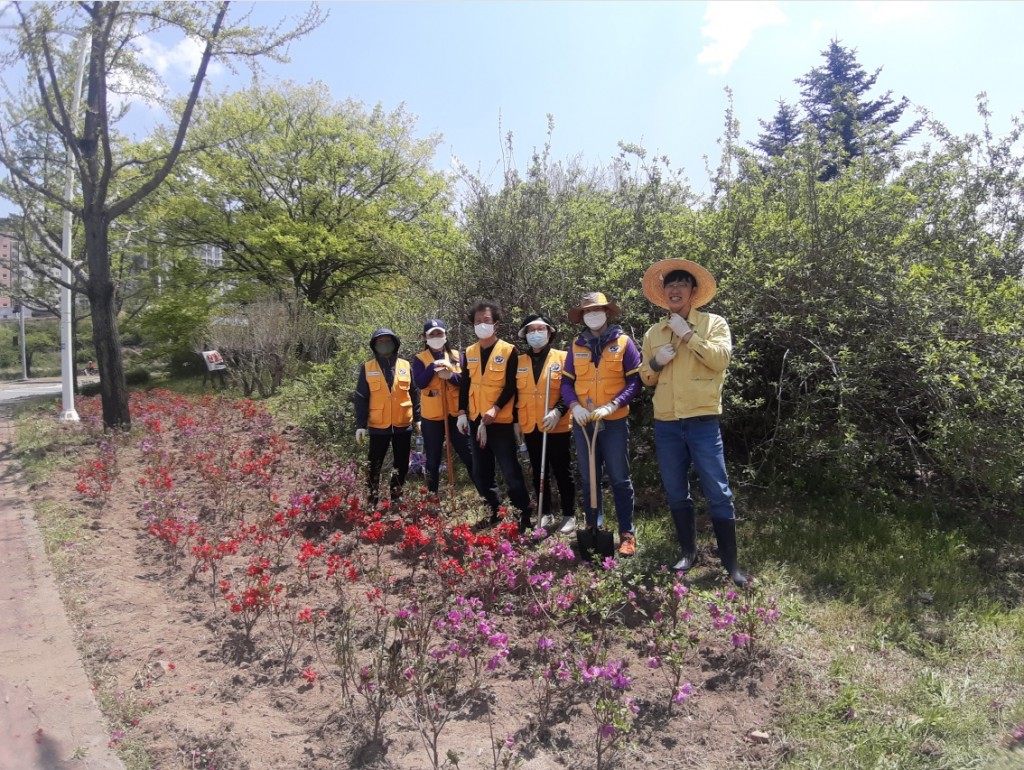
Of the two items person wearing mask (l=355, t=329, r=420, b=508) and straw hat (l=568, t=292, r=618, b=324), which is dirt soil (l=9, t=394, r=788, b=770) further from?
straw hat (l=568, t=292, r=618, b=324)

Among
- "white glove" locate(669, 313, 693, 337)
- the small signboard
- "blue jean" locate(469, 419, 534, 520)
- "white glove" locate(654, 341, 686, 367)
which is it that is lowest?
"blue jean" locate(469, 419, 534, 520)

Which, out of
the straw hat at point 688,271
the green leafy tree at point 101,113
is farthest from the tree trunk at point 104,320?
the straw hat at point 688,271

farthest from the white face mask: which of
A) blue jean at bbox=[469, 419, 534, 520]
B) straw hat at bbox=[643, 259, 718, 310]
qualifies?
blue jean at bbox=[469, 419, 534, 520]

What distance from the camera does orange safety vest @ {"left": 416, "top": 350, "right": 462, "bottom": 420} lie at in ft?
17.3

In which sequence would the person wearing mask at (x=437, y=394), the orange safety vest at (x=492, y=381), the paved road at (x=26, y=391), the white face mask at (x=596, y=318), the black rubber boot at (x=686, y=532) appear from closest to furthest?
the black rubber boot at (x=686, y=532) < the white face mask at (x=596, y=318) < the orange safety vest at (x=492, y=381) < the person wearing mask at (x=437, y=394) < the paved road at (x=26, y=391)

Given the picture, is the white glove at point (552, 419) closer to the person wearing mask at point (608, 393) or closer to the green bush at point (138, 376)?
the person wearing mask at point (608, 393)

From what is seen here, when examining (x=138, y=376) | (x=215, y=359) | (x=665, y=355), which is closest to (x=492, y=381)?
(x=665, y=355)

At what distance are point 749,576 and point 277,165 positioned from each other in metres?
18.7

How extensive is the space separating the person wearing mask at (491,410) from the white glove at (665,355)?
121 centimetres

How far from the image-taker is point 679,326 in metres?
3.82

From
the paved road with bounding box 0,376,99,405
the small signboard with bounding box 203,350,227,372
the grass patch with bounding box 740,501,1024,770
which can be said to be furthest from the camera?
the paved road with bounding box 0,376,99,405

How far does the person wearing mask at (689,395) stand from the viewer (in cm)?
382

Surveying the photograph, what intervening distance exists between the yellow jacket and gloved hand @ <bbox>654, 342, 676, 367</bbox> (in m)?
0.04

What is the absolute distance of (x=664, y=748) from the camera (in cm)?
261
